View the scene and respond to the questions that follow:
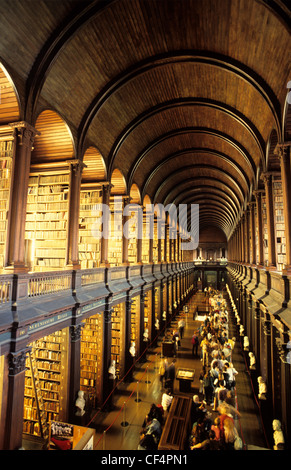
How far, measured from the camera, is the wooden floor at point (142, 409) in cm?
679

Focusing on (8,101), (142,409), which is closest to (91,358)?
(142,409)

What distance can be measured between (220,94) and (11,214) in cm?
845

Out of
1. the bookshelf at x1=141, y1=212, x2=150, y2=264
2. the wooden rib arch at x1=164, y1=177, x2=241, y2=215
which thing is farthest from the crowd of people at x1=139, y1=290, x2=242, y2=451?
the wooden rib arch at x1=164, y1=177, x2=241, y2=215

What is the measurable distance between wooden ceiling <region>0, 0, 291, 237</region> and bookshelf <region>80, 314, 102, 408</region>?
217 inches

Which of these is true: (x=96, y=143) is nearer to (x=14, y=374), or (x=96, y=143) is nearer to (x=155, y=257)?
(x=14, y=374)

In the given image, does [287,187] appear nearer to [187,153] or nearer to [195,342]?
[195,342]

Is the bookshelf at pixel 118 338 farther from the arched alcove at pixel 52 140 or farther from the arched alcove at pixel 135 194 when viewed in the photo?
the arched alcove at pixel 52 140

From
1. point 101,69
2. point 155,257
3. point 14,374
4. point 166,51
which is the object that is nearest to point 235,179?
point 155,257

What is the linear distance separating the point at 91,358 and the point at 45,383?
6.46 ft

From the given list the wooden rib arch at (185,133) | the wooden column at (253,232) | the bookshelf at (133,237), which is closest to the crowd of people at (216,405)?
the wooden column at (253,232)

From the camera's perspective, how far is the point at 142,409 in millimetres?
8367

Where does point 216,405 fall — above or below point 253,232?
below

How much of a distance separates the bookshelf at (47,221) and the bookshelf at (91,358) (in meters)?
2.38

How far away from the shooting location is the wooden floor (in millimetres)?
6789
